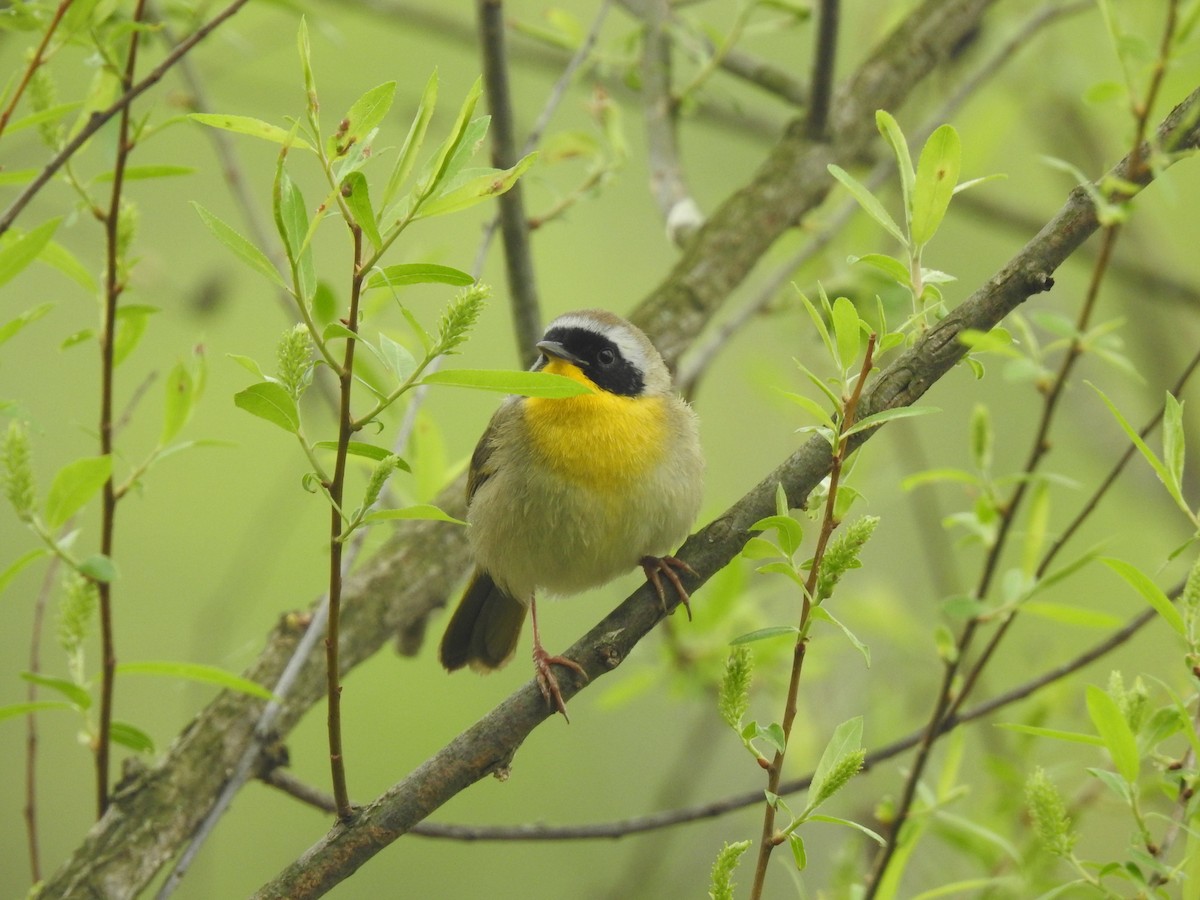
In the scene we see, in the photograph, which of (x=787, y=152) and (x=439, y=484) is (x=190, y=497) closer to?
(x=439, y=484)

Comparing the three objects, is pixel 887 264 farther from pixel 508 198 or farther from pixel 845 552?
pixel 508 198

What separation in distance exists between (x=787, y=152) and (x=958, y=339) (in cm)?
222

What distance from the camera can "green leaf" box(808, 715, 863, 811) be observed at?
1.83 meters

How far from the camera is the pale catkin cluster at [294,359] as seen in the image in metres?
1.63

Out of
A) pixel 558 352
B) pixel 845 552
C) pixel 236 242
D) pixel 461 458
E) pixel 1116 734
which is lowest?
pixel 1116 734

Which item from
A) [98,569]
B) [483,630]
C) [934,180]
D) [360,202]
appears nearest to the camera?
[360,202]

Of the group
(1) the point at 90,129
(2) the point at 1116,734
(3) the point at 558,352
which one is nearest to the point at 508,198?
(3) the point at 558,352

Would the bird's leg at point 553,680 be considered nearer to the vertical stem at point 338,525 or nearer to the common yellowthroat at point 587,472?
the vertical stem at point 338,525

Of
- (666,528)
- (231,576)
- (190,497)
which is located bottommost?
(666,528)

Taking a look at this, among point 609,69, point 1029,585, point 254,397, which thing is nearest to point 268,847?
point 609,69

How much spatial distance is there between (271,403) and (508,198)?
1.93 metres

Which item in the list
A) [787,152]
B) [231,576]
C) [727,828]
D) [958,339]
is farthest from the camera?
[231,576]

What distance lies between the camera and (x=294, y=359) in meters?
1.65

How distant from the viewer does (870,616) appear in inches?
165
